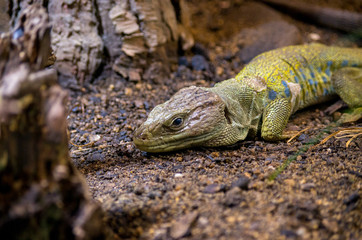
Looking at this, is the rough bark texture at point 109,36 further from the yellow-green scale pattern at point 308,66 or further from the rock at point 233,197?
the rock at point 233,197

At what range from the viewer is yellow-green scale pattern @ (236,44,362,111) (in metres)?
4.70

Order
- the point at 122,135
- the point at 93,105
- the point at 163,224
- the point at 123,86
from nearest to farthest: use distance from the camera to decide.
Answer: the point at 163,224 < the point at 122,135 < the point at 93,105 < the point at 123,86

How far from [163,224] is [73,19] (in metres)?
3.73

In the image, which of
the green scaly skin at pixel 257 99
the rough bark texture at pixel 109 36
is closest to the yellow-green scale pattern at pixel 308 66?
the green scaly skin at pixel 257 99

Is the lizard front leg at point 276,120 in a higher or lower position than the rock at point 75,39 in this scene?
lower

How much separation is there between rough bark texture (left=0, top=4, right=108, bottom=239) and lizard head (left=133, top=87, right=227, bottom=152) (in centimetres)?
172

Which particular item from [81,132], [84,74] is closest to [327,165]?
[81,132]

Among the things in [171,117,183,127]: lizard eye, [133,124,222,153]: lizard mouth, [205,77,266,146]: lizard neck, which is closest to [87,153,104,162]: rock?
[133,124,222,153]: lizard mouth

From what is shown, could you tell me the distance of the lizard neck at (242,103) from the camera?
4023 mm

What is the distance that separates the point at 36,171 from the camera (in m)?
1.93

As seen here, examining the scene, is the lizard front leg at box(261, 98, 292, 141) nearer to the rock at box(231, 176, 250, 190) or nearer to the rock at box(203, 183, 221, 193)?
the rock at box(231, 176, 250, 190)

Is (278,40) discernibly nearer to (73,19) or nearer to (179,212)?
(73,19)

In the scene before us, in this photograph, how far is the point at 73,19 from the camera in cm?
504

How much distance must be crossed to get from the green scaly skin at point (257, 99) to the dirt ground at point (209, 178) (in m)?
0.18
